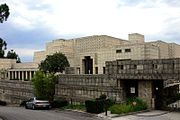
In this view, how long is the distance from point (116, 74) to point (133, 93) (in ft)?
7.27

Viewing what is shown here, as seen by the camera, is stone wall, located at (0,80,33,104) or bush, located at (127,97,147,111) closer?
bush, located at (127,97,147,111)

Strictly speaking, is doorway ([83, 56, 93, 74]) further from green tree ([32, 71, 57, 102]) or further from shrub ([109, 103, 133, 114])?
→ shrub ([109, 103, 133, 114])

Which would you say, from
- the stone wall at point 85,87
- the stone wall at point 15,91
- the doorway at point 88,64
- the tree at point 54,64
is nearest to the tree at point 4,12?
the stone wall at point 85,87

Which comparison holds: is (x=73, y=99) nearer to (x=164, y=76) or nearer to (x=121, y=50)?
(x=164, y=76)

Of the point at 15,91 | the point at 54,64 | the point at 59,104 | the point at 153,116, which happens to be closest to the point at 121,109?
the point at 153,116

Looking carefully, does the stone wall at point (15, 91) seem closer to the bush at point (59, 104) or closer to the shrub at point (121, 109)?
the bush at point (59, 104)

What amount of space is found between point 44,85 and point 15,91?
1820cm

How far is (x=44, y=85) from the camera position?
36969 mm

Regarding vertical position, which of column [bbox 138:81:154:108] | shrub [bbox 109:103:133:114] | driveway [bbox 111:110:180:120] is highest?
column [bbox 138:81:154:108]

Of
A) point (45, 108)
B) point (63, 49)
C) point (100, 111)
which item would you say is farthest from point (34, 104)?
point (63, 49)

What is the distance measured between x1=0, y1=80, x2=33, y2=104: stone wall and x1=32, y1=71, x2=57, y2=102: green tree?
9.58m

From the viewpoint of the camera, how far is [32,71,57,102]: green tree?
121ft

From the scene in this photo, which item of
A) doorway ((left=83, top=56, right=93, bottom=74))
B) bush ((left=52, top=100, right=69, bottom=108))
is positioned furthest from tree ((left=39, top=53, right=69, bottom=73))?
bush ((left=52, top=100, right=69, bottom=108))

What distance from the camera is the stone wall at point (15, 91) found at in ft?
157
